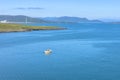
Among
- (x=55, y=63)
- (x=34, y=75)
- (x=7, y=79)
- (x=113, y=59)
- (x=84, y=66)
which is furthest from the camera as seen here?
(x=113, y=59)

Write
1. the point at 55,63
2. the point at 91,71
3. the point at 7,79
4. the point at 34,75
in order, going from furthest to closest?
the point at 55,63, the point at 91,71, the point at 34,75, the point at 7,79

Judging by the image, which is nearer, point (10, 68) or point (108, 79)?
point (108, 79)

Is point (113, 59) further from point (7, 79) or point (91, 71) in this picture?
point (7, 79)

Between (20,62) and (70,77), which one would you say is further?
(20,62)

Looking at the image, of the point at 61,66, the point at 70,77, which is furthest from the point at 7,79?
the point at 61,66

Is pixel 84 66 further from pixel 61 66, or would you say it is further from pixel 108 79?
pixel 108 79

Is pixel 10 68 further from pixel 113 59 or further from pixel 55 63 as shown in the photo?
pixel 113 59

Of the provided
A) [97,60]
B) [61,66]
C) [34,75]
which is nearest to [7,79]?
[34,75]

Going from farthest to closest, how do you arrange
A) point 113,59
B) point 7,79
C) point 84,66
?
A: 1. point 113,59
2. point 84,66
3. point 7,79
